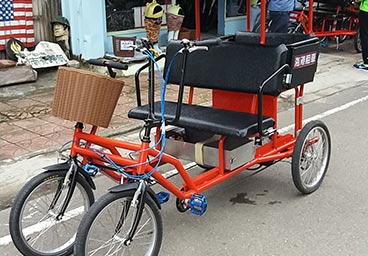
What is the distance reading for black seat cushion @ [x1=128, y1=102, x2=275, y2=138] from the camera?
149 inches

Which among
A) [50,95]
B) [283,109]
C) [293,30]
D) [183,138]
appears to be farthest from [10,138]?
[293,30]

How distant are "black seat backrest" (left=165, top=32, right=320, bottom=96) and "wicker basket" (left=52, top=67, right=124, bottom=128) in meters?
1.26

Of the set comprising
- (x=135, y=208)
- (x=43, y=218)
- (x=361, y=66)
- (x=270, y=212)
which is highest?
(x=135, y=208)

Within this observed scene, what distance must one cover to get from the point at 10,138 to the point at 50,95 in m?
1.69

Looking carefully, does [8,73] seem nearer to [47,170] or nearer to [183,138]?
[183,138]

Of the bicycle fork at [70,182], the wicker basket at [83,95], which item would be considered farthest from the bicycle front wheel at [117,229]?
the wicker basket at [83,95]

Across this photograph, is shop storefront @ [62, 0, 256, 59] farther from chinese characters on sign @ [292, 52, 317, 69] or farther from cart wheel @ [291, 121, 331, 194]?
cart wheel @ [291, 121, 331, 194]

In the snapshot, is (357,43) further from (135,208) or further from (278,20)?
(135,208)

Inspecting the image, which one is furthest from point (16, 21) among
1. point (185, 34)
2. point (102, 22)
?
point (185, 34)

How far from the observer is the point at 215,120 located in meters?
3.94

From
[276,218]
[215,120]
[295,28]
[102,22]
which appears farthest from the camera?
[295,28]

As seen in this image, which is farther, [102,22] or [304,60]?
[102,22]

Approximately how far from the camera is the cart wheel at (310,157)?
4242 mm

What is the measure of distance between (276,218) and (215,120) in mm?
862
